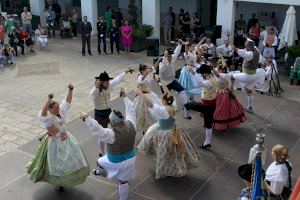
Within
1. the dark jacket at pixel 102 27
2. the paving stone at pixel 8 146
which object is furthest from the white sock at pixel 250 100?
the dark jacket at pixel 102 27

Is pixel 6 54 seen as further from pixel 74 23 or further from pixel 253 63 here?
pixel 253 63

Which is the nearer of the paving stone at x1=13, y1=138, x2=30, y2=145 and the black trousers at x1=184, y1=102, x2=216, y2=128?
the black trousers at x1=184, y1=102, x2=216, y2=128

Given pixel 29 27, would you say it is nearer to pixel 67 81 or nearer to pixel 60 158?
pixel 67 81

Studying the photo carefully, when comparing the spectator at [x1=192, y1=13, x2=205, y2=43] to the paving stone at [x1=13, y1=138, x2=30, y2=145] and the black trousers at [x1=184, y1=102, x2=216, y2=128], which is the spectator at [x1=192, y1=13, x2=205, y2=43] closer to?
the black trousers at [x1=184, y1=102, x2=216, y2=128]

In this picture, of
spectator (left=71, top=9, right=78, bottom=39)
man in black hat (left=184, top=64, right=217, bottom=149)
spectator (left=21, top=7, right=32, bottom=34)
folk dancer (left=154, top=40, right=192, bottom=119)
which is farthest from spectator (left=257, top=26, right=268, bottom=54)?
spectator (left=21, top=7, right=32, bottom=34)

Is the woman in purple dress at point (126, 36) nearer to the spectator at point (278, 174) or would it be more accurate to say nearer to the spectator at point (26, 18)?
the spectator at point (26, 18)

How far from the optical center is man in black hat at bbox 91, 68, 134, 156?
715 centimetres

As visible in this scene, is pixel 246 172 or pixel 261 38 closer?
pixel 246 172

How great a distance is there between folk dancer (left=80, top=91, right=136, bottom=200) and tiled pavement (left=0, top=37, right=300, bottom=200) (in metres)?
0.79

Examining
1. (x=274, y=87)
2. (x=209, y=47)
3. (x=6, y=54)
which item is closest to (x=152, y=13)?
(x=209, y=47)

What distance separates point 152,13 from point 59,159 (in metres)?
11.0

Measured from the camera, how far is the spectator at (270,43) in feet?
43.8

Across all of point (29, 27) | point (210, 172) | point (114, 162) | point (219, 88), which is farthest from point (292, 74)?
point (29, 27)

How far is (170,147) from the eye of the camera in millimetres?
6645
